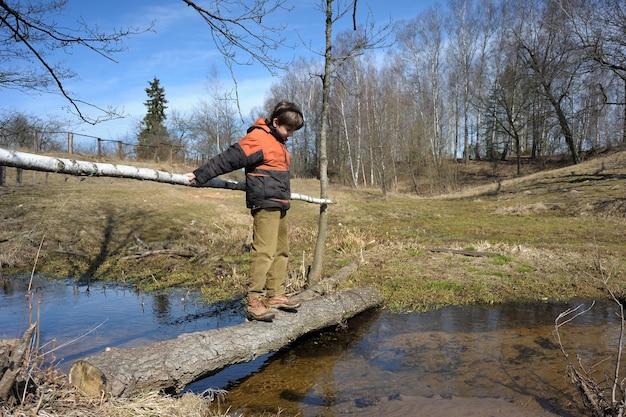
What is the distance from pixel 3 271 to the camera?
967 cm

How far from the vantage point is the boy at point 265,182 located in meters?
4.39

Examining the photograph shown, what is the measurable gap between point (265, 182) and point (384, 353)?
256 cm

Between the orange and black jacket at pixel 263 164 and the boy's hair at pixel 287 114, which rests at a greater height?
the boy's hair at pixel 287 114

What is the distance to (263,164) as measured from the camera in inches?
177

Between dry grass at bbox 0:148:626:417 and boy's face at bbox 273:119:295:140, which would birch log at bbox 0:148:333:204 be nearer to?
dry grass at bbox 0:148:626:417

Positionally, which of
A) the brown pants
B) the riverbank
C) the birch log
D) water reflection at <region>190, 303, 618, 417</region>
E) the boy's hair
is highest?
the boy's hair

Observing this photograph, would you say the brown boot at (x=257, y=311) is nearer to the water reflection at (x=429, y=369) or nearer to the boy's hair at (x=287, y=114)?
the water reflection at (x=429, y=369)

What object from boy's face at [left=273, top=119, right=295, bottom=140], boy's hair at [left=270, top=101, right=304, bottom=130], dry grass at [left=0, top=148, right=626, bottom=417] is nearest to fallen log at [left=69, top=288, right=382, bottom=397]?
dry grass at [left=0, top=148, right=626, bottom=417]

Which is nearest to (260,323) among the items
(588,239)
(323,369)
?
(323,369)

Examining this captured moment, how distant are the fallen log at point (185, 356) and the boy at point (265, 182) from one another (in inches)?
11.1

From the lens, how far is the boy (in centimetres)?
439

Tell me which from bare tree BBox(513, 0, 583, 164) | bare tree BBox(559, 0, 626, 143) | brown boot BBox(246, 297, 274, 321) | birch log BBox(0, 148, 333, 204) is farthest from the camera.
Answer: bare tree BBox(513, 0, 583, 164)

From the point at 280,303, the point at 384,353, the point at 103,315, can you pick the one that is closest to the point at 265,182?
the point at 280,303

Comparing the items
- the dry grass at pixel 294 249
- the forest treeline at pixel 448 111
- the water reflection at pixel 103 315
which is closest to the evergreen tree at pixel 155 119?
the forest treeline at pixel 448 111
